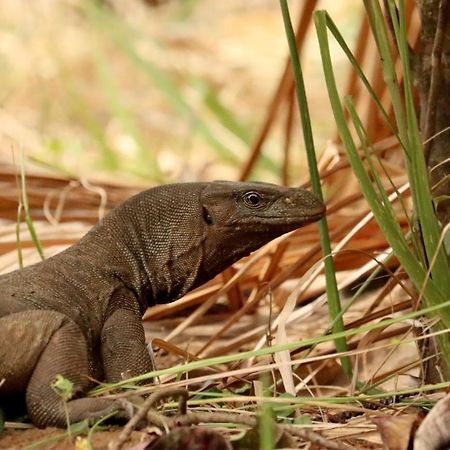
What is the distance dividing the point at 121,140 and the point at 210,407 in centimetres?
759

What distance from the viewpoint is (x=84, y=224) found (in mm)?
5172

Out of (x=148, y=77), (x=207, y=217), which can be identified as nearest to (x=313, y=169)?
(x=207, y=217)

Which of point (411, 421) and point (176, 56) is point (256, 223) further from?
point (176, 56)

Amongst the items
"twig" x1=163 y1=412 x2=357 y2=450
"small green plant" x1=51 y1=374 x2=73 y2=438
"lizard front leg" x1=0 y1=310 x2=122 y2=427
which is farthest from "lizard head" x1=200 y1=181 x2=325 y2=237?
"twig" x1=163 y1=412 x2=357 y2=450

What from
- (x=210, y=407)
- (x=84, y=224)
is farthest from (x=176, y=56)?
(x=210, y=407)

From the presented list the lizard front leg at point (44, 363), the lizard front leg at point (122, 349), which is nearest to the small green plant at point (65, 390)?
the lizard front leg at point (44, 363)

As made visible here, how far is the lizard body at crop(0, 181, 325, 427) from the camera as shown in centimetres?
295

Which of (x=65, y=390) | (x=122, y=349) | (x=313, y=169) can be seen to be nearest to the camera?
(x=65, y=390)

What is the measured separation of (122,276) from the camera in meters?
3.54

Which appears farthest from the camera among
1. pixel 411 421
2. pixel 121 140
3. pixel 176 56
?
pixel 176 56

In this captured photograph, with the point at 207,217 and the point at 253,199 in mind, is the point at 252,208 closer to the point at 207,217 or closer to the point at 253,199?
the point at 253,199

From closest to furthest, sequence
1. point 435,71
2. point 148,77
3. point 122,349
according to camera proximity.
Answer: point 435,71, point 122,349, point 148,77

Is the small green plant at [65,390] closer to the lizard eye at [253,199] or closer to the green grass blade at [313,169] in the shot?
the green grass blade at [313,169]

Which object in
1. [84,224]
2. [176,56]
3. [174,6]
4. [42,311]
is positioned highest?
[174,6]
